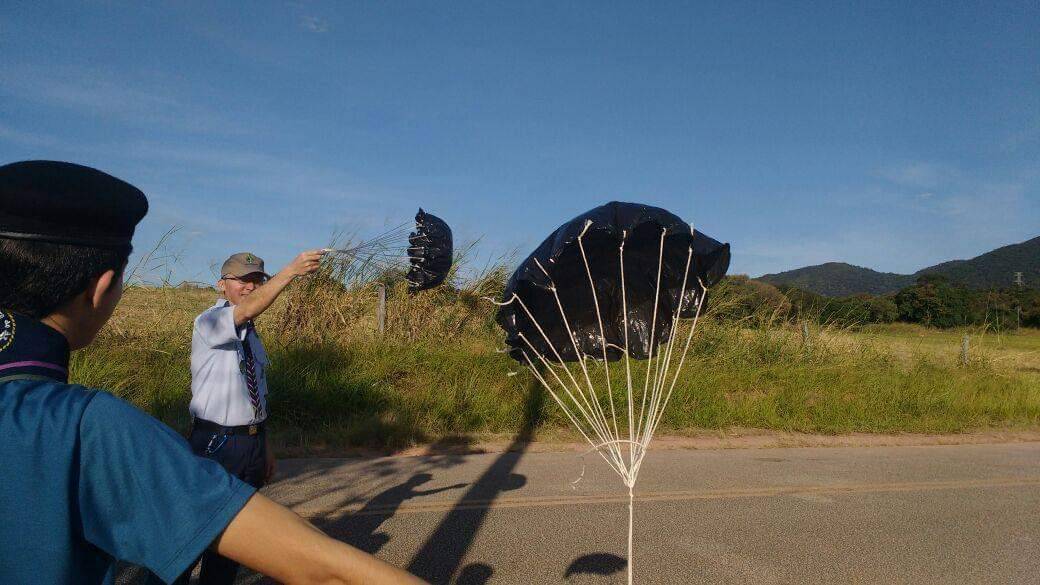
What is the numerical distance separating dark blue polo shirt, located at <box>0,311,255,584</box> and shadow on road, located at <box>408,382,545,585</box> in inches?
143

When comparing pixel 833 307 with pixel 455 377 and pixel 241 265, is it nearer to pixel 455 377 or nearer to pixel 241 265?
pixel 455 377

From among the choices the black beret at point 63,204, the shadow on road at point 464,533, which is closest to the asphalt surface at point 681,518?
the shadow on road at point 464,533

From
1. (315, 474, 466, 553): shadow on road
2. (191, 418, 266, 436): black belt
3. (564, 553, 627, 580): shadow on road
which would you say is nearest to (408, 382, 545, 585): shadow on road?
(315, 474, 466, 553): shadow on road

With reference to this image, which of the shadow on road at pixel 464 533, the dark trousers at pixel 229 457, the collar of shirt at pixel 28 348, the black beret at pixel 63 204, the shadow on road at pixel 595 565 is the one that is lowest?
the shadow on road at pixel 595 565

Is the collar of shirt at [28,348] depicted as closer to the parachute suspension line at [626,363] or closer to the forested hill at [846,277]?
the parachute suspension line at [626,363]

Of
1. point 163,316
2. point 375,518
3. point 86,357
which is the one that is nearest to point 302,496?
point 375,518

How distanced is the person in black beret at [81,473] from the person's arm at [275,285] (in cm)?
185

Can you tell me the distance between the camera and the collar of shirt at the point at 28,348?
124 centimetres

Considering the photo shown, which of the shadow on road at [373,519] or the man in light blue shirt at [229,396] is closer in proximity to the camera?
the man in light blue shirt at [229,396]

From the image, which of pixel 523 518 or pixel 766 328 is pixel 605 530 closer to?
pixel 523 518

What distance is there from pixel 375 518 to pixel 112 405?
16.1 feet

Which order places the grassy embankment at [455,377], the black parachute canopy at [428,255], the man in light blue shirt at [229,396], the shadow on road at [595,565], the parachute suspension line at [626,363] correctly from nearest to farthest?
the parachute suspension line at [626,363], the man in light blue shirt at [229,396], the black parachute canopy at [428,255], the shadow on road at [595,565], the grassy embankment at [455,377]

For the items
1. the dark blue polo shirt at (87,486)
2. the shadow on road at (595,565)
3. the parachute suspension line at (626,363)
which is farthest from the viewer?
the shadow on road at (595,565)

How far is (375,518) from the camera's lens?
5.82 metres
